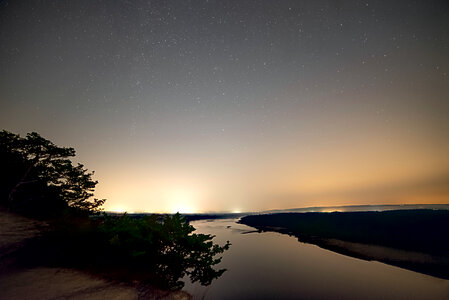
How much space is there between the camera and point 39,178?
50.9ft

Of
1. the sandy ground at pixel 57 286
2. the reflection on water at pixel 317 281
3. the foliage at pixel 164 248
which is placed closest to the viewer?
the sandy ground at pixel 57 286

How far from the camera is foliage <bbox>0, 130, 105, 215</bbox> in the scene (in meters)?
14.9

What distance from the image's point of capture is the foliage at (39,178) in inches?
587

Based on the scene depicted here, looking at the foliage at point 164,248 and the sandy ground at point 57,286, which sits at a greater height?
the foliage at point 164,248

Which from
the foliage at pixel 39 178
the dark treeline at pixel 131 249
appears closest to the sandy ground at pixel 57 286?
the dark treeline at pixel 131 249

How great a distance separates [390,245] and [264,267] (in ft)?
75.3

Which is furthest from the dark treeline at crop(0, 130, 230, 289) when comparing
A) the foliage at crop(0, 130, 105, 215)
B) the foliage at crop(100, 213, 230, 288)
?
the foliage at crop(0, 130, 105, 215)

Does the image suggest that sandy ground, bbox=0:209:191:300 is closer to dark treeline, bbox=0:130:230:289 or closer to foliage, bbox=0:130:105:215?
dark treeline, bbox=0:130:230:289

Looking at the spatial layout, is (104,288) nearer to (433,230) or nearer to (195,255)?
(195,255)

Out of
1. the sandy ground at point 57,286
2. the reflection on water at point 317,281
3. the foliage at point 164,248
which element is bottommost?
the reflection on water at point 317,281

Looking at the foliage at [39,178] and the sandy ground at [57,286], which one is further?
the foliage at [39,178]

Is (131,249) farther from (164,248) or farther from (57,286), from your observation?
(57,286)

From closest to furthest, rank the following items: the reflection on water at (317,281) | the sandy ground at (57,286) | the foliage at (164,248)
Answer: the sandy ground at (57,286), the foliage at (164,248), the reflection on water at (317,281)

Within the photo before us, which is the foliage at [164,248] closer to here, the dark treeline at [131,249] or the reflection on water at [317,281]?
the dark treeline at [131,249]
